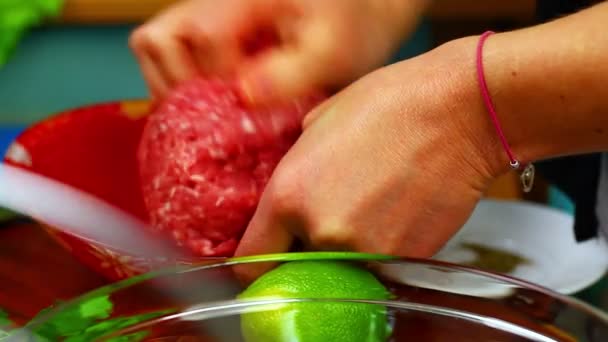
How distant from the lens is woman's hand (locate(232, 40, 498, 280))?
513 mm

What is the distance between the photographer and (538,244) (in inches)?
31.4

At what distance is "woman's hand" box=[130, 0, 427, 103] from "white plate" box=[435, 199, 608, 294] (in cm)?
19

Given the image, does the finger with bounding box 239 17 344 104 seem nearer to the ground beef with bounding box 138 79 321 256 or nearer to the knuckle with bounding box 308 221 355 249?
the ground beef with bounding box 138 79 321 256


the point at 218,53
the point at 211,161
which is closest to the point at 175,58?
the point at 218,53

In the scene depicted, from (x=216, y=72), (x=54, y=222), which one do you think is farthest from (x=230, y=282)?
(x=216, y=72)

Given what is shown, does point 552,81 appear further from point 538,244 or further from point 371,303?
point 538,244

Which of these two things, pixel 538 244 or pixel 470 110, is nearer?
pixel 470 110

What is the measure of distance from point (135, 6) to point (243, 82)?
737mm

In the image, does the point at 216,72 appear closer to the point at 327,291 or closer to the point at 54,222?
the point at 54,222

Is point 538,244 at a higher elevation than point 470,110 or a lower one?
lower

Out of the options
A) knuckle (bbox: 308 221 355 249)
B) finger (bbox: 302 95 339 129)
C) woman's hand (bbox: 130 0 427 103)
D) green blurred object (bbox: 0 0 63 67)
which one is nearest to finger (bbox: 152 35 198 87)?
woman's hand (bbox: 130 0 427 103)

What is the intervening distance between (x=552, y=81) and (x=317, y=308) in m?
0.21

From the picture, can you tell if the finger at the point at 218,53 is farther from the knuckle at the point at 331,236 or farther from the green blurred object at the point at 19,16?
the green blurred object at the point at 19,16

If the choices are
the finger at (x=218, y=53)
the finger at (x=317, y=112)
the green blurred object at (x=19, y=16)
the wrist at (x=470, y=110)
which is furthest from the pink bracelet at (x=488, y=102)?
the green blurred object at (x=19, y=16)
